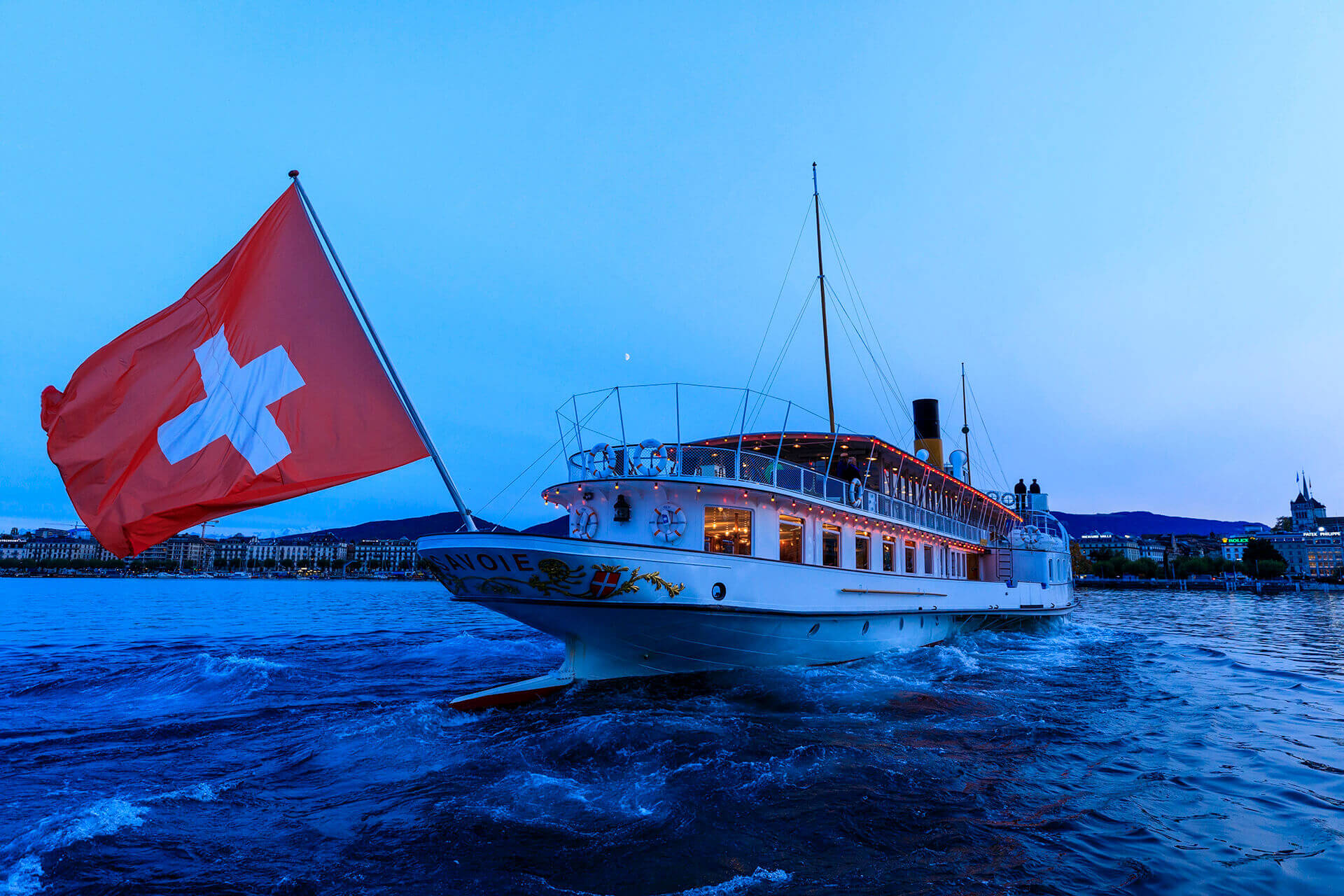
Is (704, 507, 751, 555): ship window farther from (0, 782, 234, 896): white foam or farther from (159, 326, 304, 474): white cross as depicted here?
(0, 782, 234, 896): white foam

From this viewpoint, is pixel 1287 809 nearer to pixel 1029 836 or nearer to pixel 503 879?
pixel 1029 836

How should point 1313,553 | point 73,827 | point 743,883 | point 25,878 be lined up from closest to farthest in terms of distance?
point 25,878, point 743,883, point 73,827, point 1313,553

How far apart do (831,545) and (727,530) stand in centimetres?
392

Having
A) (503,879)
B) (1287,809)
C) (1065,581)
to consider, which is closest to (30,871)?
(503,879)

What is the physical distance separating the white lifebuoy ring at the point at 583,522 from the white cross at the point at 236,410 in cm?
781

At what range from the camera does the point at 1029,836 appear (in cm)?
768

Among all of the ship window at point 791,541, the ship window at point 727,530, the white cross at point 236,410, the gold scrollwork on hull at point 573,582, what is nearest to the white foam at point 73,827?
the white cross at point 236,410

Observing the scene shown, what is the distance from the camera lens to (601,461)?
51.6ft

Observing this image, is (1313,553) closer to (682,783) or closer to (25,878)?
(682,783)

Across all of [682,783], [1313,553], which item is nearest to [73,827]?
[682,783]

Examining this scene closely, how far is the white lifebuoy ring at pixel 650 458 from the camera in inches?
597

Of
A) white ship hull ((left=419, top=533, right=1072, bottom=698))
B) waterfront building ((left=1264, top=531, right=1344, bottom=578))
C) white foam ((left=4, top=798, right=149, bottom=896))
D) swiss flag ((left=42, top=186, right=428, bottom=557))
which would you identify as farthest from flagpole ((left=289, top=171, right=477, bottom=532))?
waterfront building ((left=1264, top=531, right=1344, bottom=578))

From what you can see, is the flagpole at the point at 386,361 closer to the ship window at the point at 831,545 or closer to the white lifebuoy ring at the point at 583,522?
the white lifebuoy ring at the point at 583,522

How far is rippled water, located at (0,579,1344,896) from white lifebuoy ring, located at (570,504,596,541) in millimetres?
3447
